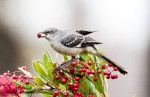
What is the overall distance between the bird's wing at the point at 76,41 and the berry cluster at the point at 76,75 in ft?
0.80

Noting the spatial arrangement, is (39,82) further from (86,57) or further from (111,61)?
(111,61)

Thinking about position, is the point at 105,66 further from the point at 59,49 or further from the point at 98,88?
the point at 59,49

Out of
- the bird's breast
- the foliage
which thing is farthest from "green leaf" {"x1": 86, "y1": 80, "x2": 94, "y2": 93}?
the bird's breast

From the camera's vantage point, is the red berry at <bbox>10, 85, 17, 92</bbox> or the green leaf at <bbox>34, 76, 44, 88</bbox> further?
the green leaf at <bbox>34, 76, 44, 88</bbox>

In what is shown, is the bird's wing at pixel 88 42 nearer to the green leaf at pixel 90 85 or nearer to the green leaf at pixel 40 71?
the green leaf at pixel 90 85

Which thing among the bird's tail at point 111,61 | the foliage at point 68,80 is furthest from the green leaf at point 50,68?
the bird's tail at point 111,61

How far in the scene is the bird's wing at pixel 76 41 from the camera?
12.2 ft

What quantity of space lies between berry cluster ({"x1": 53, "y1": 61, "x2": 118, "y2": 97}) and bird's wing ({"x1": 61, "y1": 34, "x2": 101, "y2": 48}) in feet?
0.80

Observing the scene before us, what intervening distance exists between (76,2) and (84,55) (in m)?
9.11

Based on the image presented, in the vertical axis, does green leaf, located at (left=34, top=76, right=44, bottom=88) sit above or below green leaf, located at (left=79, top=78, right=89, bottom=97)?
above

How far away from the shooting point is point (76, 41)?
12.4ft

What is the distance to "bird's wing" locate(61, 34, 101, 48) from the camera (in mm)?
3717

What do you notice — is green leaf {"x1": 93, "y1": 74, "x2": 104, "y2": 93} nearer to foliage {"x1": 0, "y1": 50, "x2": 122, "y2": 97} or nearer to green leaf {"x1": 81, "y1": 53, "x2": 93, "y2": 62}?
foliage {"x1": 0, "y1": 50, "x2": 122, "y2": 97}

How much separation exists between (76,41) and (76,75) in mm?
395
